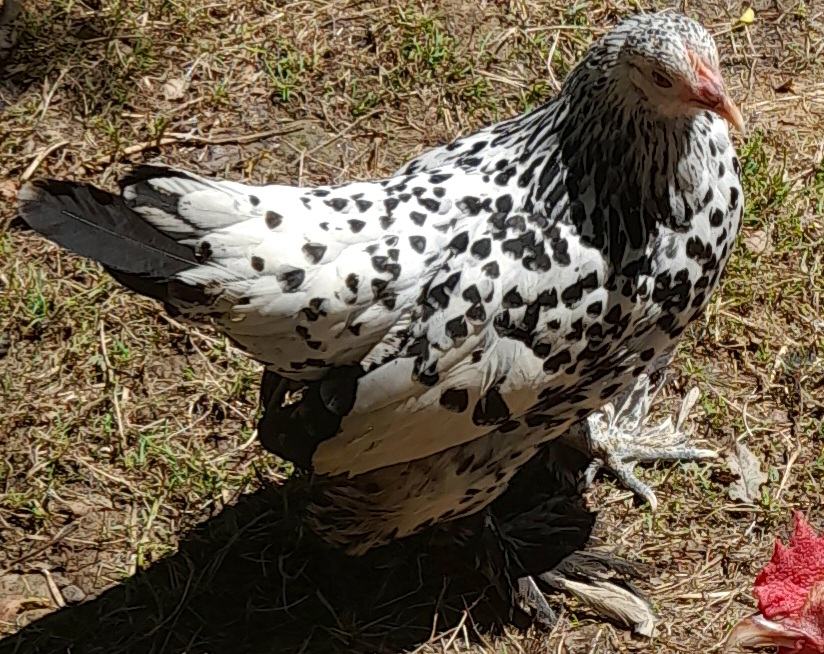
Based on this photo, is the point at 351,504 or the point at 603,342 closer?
the point at 603,342

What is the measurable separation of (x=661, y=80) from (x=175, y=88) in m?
2.15

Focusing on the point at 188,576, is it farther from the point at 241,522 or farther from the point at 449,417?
the point at 449,417

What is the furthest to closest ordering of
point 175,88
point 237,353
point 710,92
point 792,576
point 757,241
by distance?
point 175,88, point 757,241, point 237,353, point 710,92, point 792,576

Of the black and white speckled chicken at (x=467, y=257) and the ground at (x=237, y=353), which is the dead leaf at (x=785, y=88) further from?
the black and white speckled chicken at (x=467, y=257)

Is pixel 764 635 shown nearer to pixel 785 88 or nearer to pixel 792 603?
pixel 792 603

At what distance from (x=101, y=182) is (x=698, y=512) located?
2138mm

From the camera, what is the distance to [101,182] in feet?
12.0

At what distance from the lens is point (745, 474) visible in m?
3.25

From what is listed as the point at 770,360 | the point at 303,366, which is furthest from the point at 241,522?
→ the point at 770,360

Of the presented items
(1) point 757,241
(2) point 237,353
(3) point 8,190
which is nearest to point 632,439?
(1) point 757,241

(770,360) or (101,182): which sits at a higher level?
(101,182)

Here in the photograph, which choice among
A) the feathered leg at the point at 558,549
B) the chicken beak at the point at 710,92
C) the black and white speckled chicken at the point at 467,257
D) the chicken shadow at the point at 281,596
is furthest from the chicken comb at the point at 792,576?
the chicken shadow at the point at 281,596

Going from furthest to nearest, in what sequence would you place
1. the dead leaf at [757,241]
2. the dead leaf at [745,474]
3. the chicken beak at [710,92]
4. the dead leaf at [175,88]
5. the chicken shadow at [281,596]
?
the dead leaf at [175,88] < the dead leaf at [757,241] < the dead leaf at [745,474] < the chicken shadow at [281,596] < the chicken beak at [710,92]

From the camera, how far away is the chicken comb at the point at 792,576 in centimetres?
185
